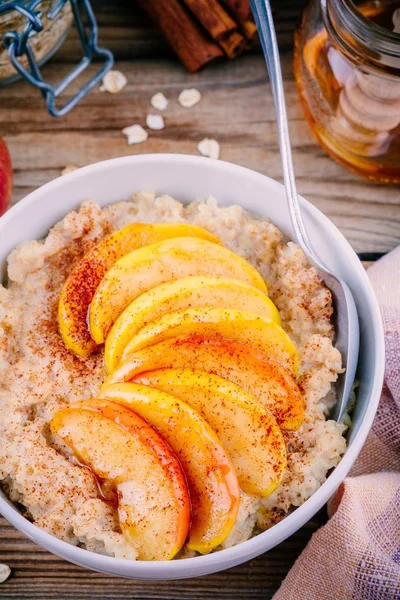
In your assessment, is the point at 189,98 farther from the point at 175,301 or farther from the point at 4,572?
the point at 4,572

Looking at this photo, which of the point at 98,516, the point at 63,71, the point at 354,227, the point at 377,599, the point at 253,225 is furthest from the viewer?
the point at 63,71

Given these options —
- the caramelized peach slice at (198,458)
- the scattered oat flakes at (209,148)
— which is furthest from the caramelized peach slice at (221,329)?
the scattered oat flakes at (209,148)

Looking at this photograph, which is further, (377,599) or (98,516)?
(377,599)

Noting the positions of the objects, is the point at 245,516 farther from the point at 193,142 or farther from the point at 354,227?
the point at 193,142

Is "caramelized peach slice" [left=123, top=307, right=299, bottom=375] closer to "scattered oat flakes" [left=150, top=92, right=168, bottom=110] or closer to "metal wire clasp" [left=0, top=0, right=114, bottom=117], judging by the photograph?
"metal wire clasp" [left=0, top=0, right=114, bottom=117]

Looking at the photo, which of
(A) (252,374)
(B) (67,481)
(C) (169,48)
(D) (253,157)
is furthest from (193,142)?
(B) (67,481)

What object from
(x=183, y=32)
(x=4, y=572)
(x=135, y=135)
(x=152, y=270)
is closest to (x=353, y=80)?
(x=183, y=32)

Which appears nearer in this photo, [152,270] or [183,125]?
[152,270]
